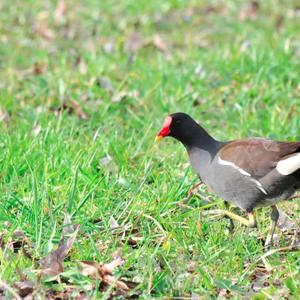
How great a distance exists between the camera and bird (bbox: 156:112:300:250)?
14.0 feet

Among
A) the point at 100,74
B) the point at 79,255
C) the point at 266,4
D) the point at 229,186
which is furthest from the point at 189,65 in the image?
the point at 79,255

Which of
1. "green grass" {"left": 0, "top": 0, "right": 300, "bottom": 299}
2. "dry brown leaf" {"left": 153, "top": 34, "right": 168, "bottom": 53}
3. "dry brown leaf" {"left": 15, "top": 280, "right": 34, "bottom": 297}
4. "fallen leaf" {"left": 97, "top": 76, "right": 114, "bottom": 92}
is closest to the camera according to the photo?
"dry brown leaf" {"left": 15, "top": 280, "right": 34, "bottom": 297}

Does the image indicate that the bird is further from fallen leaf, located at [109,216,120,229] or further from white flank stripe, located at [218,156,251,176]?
fallen leaf, located at [109,216,120,229]

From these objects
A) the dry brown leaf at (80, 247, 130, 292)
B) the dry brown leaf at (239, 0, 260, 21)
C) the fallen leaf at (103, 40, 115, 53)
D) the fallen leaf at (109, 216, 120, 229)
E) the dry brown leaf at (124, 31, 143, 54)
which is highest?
the dry brown leaf at (80, 247, 130, 292)

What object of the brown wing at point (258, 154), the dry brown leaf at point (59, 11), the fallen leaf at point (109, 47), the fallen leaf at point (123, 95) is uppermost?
the brown wing at point (258, 154)

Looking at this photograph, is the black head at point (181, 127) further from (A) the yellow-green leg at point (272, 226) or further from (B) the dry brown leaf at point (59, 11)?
(B) the dry brown leaf at point (59, 11)

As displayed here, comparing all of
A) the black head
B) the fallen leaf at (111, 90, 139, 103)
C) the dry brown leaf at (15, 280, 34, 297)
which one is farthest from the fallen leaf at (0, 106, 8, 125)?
the dry brown leaf at (15, 280, 34, 297)

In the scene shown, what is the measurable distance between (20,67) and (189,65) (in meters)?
1.67

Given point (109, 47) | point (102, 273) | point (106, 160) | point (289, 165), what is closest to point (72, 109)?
point (106, 160)

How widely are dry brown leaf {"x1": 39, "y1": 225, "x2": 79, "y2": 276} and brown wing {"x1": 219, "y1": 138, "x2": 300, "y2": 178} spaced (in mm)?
979

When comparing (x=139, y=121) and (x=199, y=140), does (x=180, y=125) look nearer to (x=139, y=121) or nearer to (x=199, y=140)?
(x=199, y=140)

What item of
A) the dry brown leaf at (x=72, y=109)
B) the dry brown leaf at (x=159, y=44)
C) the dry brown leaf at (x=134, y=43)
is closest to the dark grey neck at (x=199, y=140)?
the dry brown leaf at (x=72, y=109)

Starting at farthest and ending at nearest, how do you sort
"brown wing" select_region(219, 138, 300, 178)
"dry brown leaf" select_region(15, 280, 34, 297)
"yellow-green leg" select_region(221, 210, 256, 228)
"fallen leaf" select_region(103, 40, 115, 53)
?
"fallen leaf" select_region(103, 40, 115, 53)
"yellow-green leg" select_region(221, 210, 256, 228)
"brown wing" select_region(219, 138, 300, 178)
"dry brown leaf" select_region(15, 280, 34, 297)

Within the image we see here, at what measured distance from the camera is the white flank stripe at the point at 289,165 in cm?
420
